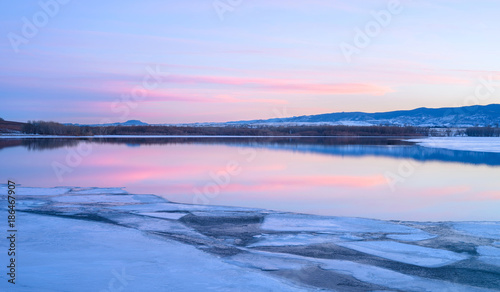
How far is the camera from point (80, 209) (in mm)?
7637

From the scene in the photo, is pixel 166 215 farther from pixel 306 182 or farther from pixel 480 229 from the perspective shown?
pixel 306 182

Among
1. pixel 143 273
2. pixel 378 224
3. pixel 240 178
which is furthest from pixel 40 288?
pixel 240 178

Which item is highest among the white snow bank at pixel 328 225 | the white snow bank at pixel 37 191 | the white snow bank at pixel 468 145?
the white snow bank at pixel 468 145

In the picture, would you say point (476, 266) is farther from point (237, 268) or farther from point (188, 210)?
point (188, 210)

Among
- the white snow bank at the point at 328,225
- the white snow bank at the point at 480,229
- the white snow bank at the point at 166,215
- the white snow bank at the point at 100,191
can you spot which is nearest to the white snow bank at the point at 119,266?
the white snow bank at the point at 166,215

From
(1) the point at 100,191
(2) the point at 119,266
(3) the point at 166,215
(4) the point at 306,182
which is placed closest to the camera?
(2) the point at 119,266

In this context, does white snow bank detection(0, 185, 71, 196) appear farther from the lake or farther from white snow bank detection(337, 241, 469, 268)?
white snow bank detection(337, 241, 469, 268)

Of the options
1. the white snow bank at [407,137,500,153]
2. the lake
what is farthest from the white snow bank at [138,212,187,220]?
the white snow bank at [407,137,500,153]

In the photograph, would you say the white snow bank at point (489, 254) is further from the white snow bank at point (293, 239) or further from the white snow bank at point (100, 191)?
the white snow bank at point (100, 191)

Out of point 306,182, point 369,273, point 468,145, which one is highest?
point 468,145

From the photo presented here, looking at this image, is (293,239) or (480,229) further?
(480,229)

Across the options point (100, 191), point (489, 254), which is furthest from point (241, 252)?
point (100, 191)

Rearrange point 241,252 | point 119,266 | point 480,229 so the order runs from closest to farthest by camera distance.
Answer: point 119,266, point 241,252, point 480,229

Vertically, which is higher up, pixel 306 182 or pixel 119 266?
pixel 306 182
